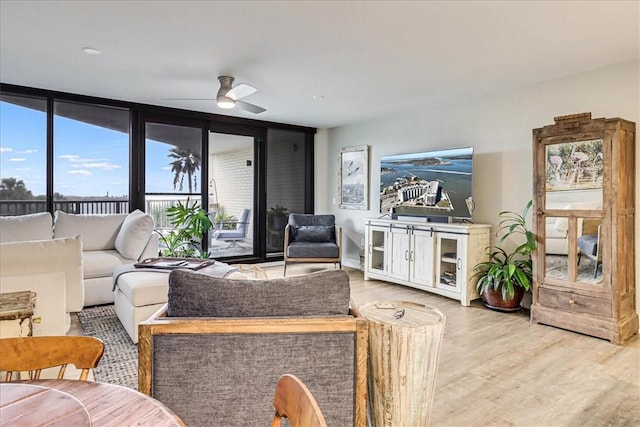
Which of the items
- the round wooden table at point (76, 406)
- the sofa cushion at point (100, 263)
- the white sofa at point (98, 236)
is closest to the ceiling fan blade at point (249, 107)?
the white sofa at point (98, 236)

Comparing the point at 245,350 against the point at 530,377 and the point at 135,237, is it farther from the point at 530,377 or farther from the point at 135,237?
the point at 135,237

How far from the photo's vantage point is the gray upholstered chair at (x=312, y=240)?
5.44 m

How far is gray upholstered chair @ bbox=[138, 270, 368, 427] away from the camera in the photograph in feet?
4.27

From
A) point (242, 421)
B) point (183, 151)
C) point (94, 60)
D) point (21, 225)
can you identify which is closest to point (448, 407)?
point (242, 421)

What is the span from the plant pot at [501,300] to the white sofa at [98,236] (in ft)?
12.3

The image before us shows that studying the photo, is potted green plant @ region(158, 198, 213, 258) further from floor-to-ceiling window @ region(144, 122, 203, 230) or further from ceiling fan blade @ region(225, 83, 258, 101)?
ceiling fan blade @ region(225, 83, 258, 101)

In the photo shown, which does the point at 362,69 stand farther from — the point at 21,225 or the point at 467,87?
the point at 21,225

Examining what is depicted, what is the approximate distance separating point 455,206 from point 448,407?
9.38ft

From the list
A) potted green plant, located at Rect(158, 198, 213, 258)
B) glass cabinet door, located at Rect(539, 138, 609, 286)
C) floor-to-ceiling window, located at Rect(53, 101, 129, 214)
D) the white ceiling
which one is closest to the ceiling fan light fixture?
the white ceiling

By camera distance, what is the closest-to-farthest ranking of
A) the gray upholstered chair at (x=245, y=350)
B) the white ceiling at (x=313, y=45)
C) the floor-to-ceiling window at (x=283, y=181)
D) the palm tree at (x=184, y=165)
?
1. the gray upholstered chair at (x=245, y=350)
2. the white ceiling at (x=313, y=45)
3. the palm tree at (x=184, y=165)
4. the floor-to-ceiling window at (x=283, y=181)

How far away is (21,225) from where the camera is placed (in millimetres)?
4008

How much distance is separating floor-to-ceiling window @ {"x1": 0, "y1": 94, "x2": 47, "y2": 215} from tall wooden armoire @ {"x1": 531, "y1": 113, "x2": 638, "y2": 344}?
18.2 ft

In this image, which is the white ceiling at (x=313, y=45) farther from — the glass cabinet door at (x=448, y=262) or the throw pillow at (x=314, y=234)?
the throw pillow at (x=314, y=234)

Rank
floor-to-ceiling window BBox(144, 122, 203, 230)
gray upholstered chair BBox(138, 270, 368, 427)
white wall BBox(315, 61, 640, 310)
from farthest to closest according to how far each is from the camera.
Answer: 1. floor-to-ceiling window BBox(144, 122, 203, 230)
2. white wall BBox(315, 61, 640, 310)
3. gray upholstered chair BBox(138, 270, 368, 427)
